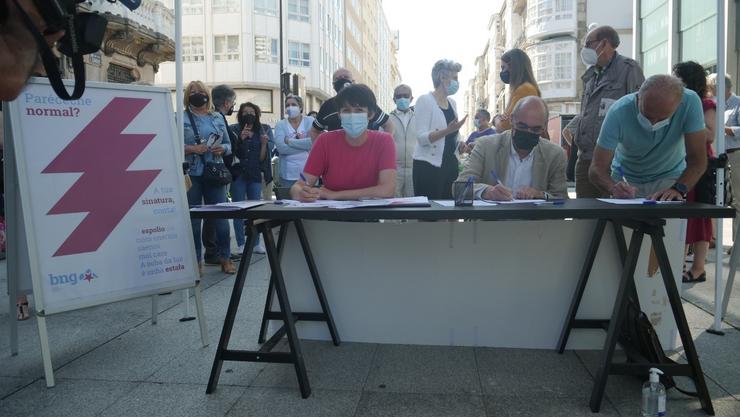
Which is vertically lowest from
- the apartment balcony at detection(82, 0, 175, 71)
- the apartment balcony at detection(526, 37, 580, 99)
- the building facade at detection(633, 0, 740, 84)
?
the building facade at detection(633, 0, 740, 84)

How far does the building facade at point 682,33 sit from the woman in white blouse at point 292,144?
829 cm

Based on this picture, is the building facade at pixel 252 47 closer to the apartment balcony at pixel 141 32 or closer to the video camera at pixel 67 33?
the apartment balcony at pixel 141 32

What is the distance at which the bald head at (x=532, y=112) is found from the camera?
3.40 metres

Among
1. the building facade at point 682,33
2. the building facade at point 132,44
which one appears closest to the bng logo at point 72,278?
the building facade at point 682,33

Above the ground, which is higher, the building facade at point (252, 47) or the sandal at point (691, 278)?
→ the building facade at point (252, 47)

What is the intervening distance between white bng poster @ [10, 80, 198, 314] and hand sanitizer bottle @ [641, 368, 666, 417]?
271 centimetres

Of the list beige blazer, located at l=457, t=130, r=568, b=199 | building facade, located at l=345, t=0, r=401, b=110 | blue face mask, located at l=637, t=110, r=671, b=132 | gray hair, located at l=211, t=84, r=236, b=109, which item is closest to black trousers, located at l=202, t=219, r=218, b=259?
gray hair, located at l=211, t=84, r=236, b=109

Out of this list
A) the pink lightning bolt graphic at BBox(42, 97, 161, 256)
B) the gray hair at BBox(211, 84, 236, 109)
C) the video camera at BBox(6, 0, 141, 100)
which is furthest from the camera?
the gray hair at BBox(211, 84, 236, 109)

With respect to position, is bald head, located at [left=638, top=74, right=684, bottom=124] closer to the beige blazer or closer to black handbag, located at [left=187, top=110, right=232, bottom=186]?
the beige blazer

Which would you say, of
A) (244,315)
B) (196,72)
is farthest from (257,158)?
(196,72)

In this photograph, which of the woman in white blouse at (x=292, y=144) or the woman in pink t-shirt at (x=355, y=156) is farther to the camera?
the woman in white blouse at (x=292, y=144)

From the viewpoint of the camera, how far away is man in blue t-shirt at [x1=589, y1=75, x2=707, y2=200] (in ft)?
10.3

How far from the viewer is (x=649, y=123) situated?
3301 millimetres

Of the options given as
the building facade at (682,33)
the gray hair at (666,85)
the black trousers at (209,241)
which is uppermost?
the building facade at (682,33)
